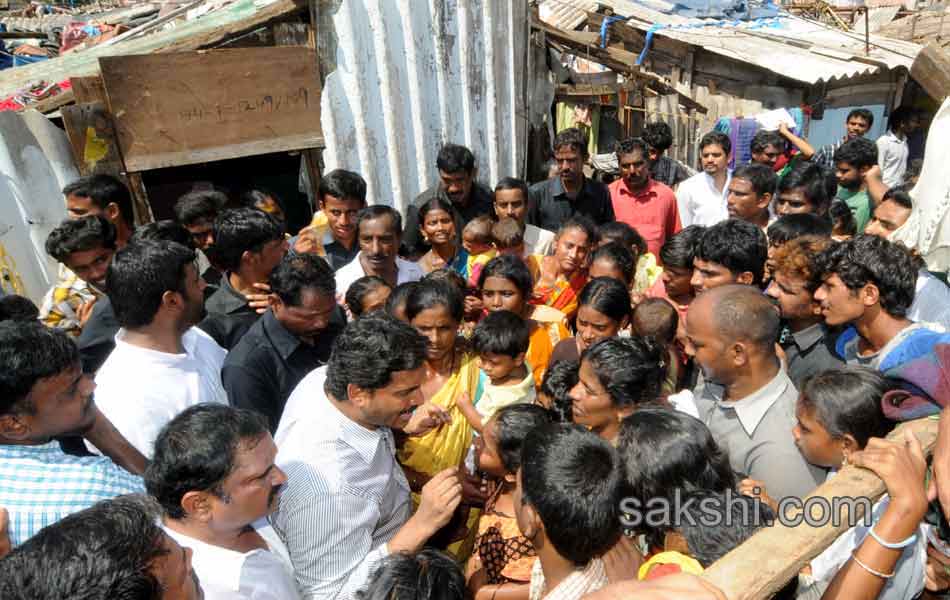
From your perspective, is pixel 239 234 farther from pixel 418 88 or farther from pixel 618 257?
pixel 418 88

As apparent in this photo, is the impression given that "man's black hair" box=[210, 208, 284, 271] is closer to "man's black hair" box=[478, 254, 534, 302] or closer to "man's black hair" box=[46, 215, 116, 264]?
"man's black hair" box=[46, 215, 116, 264]

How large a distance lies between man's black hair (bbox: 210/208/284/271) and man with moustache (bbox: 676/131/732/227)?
3.58 metres

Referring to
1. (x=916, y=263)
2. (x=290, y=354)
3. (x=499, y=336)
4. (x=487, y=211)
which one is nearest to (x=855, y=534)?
(x=916, y=263)

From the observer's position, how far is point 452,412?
2721 mm

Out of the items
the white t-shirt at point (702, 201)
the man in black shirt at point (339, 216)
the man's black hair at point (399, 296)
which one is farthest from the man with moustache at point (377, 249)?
the white t-shirt at point (702, 201)

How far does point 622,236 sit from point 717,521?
8.84ft

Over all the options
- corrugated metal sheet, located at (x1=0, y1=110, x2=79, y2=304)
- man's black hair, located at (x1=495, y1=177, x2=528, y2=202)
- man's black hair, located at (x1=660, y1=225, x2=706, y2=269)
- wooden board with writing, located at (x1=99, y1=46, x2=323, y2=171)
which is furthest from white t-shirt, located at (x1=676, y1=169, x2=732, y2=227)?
corrugated metal sheet, located at (x1=0, y1=110, x2=79, y2=304)

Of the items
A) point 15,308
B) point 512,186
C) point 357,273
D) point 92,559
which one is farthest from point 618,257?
point 15,308

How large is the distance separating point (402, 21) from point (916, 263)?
12.9 feet

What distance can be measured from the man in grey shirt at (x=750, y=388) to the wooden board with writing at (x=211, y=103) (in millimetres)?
3333

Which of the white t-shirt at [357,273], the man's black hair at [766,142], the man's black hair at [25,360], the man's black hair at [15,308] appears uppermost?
the man's black hair at [25,360]

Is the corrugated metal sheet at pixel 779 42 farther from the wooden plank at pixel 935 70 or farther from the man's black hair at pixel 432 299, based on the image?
the man's black hair at pixel 432 299

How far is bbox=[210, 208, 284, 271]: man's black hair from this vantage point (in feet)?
10.2

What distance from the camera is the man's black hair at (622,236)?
408cm
